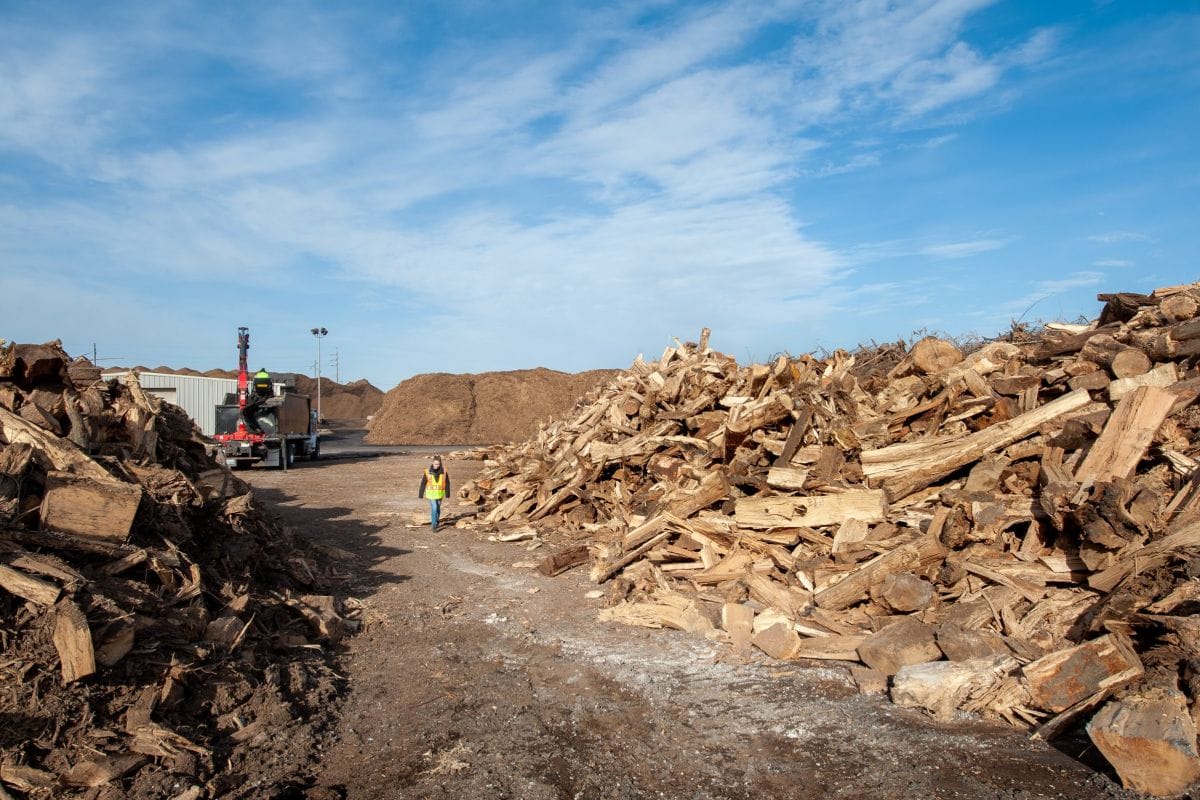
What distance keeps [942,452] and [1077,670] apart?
3.48 meters

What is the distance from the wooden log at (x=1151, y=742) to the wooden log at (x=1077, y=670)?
1.65 feet

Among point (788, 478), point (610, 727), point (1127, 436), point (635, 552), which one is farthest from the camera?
point (635, 552)

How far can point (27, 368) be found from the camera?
894cm

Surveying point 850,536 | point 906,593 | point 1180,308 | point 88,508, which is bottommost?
point 906,593

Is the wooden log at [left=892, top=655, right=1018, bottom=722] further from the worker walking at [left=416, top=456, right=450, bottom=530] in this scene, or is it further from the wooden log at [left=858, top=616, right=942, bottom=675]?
the worker walking at [left=416, top=456, right=450, bottom=530]

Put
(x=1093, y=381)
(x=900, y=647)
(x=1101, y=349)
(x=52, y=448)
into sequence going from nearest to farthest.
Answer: (x=900, y=647) < (x=52, y=448) < (x=1093, y=381) < (x=1101, y=349)

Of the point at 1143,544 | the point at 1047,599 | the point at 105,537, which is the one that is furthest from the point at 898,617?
the point at 105,537

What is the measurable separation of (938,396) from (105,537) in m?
8.76

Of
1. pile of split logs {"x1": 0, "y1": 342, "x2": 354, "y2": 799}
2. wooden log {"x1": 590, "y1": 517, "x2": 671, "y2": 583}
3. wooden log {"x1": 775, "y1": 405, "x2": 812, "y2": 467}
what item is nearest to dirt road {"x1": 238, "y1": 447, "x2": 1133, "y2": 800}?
pile of split logs {"x1": 0, "y1": 342, "x2": 354, "y2": 799}

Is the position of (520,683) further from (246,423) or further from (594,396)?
(246,423)

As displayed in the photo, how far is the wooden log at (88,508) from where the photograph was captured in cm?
611

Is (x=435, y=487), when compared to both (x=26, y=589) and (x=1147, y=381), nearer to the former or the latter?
(x=26, y=589)

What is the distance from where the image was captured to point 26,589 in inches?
195

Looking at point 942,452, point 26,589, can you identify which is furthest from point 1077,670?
point 26,589
